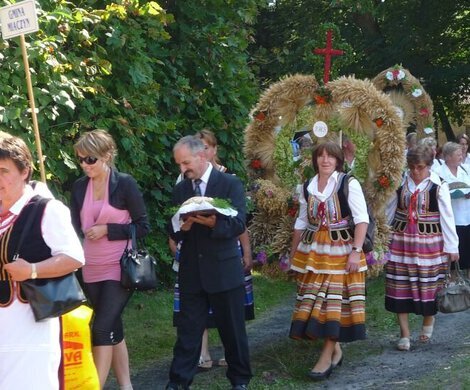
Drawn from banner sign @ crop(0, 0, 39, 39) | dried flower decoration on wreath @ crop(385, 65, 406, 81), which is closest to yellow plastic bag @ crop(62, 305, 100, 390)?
banner sign @ crop(0, 0, 39, 39)

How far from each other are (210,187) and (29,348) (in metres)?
2.43

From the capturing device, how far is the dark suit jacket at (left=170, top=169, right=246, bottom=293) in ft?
18.8

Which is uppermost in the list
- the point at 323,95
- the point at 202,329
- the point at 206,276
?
the point at 323,95

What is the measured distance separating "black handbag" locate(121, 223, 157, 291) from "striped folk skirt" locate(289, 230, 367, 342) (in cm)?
149

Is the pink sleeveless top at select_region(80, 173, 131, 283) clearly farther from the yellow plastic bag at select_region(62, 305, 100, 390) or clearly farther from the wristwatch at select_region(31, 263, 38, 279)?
the wristwatch at select_region(31, 263, 38, 279)

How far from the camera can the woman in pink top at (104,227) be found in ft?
17.8

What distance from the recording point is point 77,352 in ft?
13.9

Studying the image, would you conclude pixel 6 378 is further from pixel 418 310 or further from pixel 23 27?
pixel 418 310

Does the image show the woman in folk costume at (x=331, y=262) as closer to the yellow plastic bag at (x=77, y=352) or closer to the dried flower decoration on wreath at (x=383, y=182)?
the dried flower decoration on wreath at (x=383, y=182)

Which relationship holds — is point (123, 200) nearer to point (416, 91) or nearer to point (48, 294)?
point (48, 294)

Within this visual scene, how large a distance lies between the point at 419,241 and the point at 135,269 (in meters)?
3.02

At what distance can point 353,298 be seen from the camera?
6.41 metres

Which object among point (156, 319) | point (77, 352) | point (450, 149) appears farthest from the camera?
point (450, 149)

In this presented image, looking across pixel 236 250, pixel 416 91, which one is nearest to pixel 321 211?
pixel 236 250
